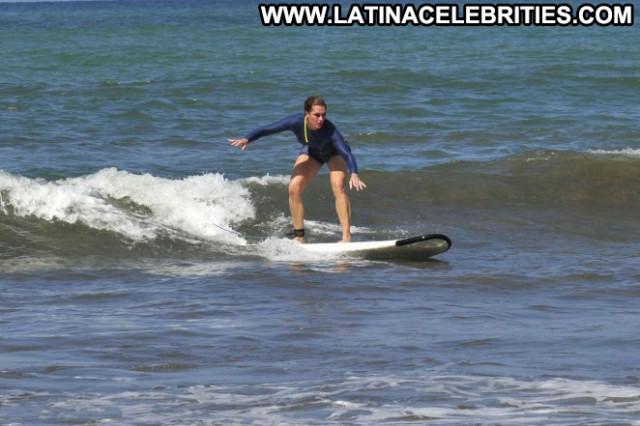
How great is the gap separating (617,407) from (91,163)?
1169cm

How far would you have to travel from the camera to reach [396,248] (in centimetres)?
1110

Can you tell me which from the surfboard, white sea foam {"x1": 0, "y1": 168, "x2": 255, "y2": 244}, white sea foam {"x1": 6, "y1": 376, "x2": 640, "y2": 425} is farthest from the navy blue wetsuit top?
white sea foam {"x1": 6, "y1": 376, "x2": 640, "y2": 425}

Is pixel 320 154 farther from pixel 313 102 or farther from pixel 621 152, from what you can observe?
pixel 621 152

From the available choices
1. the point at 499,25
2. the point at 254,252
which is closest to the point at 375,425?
the point at 254,252

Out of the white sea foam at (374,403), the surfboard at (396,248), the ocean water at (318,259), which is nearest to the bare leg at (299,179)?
the ocean water at (318,259)

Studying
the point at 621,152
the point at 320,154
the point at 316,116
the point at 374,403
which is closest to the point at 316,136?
the point at 320,154

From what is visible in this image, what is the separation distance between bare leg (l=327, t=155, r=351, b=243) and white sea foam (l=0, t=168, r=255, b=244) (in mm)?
1275

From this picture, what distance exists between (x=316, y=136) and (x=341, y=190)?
545mm

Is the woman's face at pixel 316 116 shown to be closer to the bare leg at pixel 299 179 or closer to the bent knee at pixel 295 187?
the bare leg at pixel 299 179

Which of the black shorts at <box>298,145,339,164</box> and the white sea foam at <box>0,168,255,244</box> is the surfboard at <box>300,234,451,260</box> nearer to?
the black shorts at <box>298,145,339,164</box>

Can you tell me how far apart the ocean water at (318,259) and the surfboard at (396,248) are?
14cm

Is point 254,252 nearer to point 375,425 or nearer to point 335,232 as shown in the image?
point 335,232

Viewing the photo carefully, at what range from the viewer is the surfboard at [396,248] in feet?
36.2

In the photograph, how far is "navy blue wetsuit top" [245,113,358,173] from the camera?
11.1m
